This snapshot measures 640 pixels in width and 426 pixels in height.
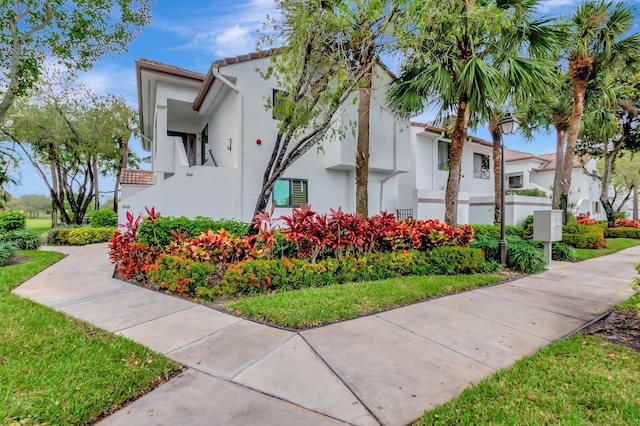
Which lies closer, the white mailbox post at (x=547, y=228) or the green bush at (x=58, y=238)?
the white mailbox post at (x=547, y=228)

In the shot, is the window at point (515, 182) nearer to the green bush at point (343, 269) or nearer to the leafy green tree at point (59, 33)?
the green bush at point (343, 269)

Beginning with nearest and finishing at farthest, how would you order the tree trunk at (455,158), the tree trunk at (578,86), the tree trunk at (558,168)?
1. the tree trunk at (455,158)
2. the tree trunk at (578,86)
3. the tree trunk at (558,168)

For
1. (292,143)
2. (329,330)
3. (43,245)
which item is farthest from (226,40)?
(43,245)

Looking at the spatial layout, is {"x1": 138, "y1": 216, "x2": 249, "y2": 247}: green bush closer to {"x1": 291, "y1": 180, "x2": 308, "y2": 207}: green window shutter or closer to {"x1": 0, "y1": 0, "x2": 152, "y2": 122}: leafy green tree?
{"x1": 0, "y1": 0, "x2": 152, "y2": 122}: leafy green tree

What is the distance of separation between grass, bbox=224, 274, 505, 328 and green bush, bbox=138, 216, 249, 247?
2.60 m

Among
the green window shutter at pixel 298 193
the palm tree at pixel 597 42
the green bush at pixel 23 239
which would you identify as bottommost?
the green bush at pixel 23 239

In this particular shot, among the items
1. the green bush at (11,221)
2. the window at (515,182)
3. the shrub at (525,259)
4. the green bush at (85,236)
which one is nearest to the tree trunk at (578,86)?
the shrub at (525,259)

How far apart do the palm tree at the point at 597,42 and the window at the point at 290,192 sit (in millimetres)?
10402

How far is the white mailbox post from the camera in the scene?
845cm

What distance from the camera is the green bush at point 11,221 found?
34.1ft

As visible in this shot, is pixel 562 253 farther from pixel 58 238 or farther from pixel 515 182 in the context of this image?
pixel 58 238

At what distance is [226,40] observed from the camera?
9062mm

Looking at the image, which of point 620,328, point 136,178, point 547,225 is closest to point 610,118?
point 547,225

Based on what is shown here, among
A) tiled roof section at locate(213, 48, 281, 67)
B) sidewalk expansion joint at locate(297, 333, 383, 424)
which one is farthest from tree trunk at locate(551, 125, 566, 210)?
sidewalk expansion joint at locate(297, 333, 383, 424)
